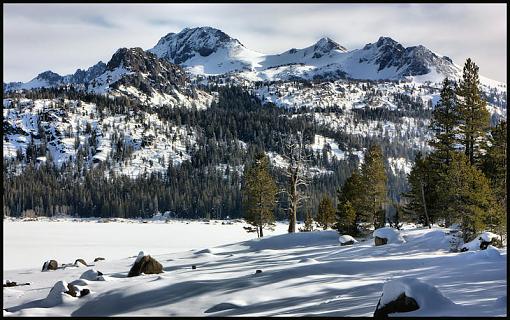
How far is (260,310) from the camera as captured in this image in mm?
11641

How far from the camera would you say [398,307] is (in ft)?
31.3

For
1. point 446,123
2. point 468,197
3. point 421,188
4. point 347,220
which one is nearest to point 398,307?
point 468,197

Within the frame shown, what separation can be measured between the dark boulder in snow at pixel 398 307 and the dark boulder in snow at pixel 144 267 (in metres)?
12.2

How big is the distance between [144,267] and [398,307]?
1271 centimetres

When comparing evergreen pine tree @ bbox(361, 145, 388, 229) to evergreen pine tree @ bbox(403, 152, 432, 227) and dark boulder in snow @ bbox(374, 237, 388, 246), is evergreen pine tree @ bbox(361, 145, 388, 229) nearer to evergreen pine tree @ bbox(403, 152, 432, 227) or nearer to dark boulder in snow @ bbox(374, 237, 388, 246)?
evergreen pine tree @ bbox(403, 152, 432, 227)

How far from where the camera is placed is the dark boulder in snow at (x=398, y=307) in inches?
376

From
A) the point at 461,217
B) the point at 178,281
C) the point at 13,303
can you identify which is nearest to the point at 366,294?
the point at 178,281

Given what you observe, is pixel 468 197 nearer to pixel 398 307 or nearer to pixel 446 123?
pixel 446 123

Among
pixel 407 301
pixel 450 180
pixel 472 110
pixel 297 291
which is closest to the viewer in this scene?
pixel 407 301

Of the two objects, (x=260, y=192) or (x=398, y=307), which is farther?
(x=260, y=192)

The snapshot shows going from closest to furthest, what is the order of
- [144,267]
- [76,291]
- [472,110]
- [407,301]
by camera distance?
[407,301], [76,291], [144,267], [472,110]

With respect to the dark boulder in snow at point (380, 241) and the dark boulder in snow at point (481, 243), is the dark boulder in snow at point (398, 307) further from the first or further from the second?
the dark boulder in snow at point (380, 241)

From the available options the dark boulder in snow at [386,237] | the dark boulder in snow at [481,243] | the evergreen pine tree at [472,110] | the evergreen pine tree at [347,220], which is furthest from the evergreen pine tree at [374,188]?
the dark boulder in snow at [481,243]

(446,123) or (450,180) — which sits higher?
(446,123)
